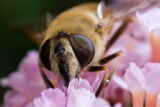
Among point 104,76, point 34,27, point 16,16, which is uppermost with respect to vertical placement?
point 16,16

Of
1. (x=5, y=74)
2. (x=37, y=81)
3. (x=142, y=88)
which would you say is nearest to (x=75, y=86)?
(x=142, y=88)

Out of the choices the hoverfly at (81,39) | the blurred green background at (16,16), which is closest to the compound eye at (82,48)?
the hoverfly at (81,39)

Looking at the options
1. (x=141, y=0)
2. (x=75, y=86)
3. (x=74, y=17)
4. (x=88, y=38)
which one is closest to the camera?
(x=75, y=86)

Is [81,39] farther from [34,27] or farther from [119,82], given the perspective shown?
[34,27]

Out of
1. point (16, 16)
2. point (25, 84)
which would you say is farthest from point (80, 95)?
point (16, 16)

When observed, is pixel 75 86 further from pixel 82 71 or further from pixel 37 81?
pixel 37 81

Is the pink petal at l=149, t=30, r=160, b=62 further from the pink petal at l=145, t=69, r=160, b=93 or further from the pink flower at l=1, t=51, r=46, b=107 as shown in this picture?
the pink flower at l=1, t=51, r=46, b=107
